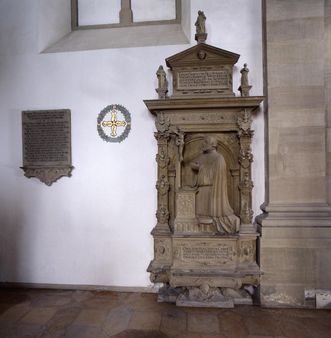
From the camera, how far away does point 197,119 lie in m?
3.03

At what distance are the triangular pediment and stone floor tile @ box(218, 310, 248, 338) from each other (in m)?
2.82

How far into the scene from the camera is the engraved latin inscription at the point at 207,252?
2.89 meters

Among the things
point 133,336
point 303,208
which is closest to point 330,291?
point 303,208

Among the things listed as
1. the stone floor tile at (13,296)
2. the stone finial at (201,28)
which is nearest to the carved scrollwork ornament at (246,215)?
the stone finial at (201,28)

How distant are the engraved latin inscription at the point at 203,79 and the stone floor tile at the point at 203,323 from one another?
8.33 ft

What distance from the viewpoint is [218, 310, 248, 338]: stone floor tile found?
2348 millimetres

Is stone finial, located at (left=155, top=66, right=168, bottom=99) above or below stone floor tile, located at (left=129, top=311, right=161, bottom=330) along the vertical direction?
above

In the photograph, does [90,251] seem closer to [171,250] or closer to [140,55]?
[171,250]

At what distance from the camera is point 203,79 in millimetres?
3104

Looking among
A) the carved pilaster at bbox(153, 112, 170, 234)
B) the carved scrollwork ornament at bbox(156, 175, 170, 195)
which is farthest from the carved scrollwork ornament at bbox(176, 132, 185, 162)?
the carved scrollwork ornament at bbox(156, 175, 170, 195)

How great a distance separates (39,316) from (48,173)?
5.45ft

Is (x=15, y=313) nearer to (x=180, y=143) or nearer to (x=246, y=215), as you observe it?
(x=180, y=143)

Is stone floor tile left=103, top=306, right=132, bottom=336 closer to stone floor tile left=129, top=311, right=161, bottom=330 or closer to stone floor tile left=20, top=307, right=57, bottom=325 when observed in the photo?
stone floor tile left=129, top=311, right=161, bottom=330

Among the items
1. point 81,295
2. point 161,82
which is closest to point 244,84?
point 161,82
